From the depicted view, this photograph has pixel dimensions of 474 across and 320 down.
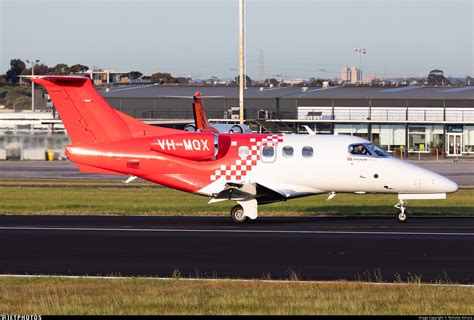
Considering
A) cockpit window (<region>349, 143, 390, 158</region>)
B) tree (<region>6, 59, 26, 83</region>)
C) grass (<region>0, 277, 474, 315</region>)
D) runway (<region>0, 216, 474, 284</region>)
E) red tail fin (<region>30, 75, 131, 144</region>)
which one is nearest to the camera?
grass (<region>0, 277, 474, 315</region>)

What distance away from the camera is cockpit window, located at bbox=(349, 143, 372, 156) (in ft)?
89.6

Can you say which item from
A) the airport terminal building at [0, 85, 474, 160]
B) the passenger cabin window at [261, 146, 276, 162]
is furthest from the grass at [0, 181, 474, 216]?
the airport terminal building at [0, 85, 474, 160]

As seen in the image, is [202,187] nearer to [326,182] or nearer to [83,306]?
[326,182]

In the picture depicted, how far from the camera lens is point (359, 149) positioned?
2739 cm

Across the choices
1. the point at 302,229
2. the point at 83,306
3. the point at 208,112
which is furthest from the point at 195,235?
the point at 208,112

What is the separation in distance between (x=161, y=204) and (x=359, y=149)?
32.5ft

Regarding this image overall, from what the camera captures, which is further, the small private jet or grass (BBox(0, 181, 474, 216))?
grass (BBox(0, 181, 474, 216))

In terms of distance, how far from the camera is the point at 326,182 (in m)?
27.2

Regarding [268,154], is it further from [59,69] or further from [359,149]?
[59,69]

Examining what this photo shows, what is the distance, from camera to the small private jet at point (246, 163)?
26875mm

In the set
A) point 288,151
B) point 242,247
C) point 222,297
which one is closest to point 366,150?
point 288,151

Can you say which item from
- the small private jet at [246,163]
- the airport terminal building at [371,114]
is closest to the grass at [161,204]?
the small private jet at [246,163]

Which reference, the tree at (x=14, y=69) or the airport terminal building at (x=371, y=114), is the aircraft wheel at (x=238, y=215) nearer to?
the airport terminal building at (x=371, y=114)

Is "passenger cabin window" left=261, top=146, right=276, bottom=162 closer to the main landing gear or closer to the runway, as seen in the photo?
the main landing gear
